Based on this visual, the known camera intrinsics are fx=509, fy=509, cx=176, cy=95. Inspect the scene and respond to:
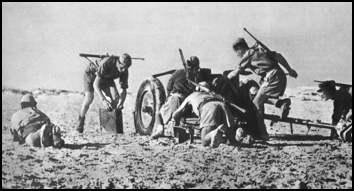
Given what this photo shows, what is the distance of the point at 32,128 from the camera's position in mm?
7168

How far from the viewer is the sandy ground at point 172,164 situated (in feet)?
19.1

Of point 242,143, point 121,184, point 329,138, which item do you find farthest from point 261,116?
point 121,184

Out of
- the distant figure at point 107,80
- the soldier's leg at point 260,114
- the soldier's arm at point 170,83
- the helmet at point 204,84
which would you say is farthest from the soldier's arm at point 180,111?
the distant figure at point 107,80

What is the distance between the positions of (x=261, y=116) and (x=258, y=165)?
3.96 ft

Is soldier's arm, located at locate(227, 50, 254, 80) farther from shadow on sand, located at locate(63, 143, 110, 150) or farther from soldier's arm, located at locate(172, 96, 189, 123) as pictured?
shadow on sand, located at locate(63, 143, 110, 150)

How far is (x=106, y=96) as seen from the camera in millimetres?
8406

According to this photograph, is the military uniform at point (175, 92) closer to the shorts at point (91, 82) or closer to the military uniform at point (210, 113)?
the military uniform at point (210, 113)

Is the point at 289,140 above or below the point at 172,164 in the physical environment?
above

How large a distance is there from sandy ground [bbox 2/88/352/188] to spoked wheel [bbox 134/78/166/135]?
1.19 feet

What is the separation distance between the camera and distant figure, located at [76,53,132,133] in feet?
26.8

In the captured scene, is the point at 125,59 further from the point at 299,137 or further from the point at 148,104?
the point at 299,137

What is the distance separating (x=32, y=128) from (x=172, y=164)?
7.15ft

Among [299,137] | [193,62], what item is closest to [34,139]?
[193,62]

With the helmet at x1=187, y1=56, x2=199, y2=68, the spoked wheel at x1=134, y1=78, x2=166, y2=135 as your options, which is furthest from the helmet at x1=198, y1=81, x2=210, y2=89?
the spoked wheel at x1=134, y1=78, x2=166, y2=135
